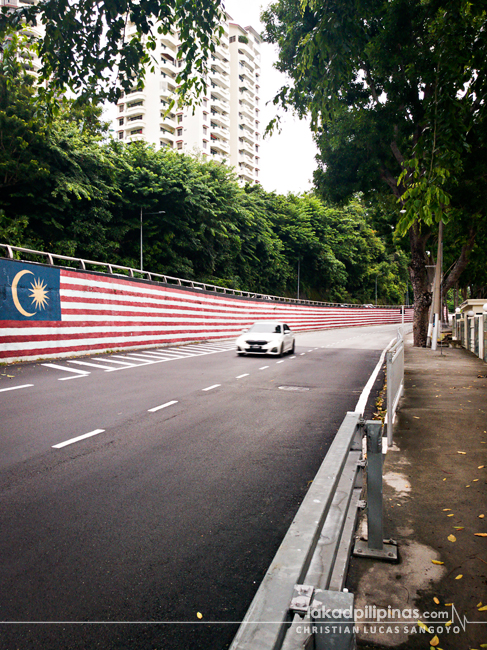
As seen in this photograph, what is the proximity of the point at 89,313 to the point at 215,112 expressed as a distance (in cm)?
7334

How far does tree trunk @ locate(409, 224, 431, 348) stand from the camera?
894 inches

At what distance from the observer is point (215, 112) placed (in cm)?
8219

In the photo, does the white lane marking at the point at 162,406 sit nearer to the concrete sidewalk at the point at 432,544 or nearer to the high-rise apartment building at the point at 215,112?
the concrete sidewalk at the point at 432,544

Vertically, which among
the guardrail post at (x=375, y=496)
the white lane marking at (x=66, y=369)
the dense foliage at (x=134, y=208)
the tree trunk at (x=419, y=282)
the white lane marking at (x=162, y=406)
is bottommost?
the white lane marking at (x=66, y=369)

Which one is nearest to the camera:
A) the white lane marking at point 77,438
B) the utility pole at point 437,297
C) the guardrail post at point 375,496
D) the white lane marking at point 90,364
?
the guardrail post at point 375,496

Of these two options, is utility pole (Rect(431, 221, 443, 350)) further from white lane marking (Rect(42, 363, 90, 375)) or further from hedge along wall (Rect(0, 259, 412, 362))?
white lane marking (Rect(42, 363, 90, 375))

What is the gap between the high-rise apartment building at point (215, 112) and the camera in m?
71.7

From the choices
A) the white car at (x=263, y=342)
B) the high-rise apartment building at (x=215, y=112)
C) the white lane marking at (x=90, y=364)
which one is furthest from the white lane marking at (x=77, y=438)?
the high-rise apartment building at (x=215, y=112)

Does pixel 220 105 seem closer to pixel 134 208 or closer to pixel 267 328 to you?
pixel 134 208

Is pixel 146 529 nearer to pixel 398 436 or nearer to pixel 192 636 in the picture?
pixel 192 636

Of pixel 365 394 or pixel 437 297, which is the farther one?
pixel 437 297

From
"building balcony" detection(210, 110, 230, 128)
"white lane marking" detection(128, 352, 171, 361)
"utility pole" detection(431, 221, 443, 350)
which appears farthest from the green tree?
"building balcony" detection(210, 110, 230, 128)

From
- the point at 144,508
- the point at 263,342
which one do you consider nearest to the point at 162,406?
the point at 144,508

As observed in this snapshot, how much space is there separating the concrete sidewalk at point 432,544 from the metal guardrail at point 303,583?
52 cm
